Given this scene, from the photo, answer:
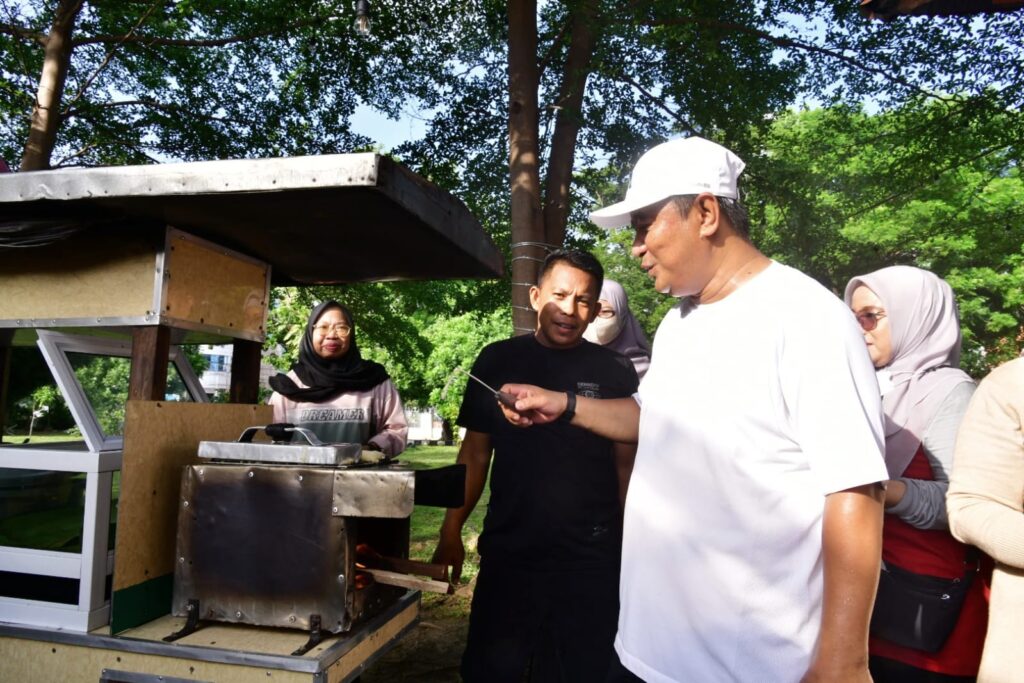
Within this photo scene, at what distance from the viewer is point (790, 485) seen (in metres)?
1.65

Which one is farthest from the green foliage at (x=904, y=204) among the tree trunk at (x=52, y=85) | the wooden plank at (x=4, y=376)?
the tree trunk at (x=52, y=85)

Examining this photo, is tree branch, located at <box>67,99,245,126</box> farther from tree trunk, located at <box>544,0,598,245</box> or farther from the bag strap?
the bag strap

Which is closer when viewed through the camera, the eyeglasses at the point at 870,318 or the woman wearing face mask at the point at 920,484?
the woman wearing face mask at the point at 920,484

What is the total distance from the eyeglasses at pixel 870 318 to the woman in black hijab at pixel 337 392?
2.75 metres

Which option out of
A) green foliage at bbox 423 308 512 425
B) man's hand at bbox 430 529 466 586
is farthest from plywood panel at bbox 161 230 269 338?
green foliage at bbox 423 308 512 425

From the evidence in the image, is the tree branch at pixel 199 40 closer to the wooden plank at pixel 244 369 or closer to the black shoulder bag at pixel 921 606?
the wooden plank at pixel 244 369

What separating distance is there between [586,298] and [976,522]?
1.65 meters

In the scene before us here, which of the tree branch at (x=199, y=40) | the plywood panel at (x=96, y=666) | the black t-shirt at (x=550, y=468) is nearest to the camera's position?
the plywood panel at (x=96, y=666)

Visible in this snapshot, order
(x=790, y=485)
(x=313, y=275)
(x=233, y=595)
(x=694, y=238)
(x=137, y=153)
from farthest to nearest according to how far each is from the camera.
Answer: (x=137, y=153), (x=313, y=275), (x=233, y=595), (x=694, y=238), (x=790, y=485)

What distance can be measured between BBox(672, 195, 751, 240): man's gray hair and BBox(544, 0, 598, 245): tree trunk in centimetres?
513

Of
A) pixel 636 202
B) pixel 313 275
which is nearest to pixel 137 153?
pixel 313 275

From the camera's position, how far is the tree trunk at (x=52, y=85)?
803 cm

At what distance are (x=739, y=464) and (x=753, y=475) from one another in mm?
41

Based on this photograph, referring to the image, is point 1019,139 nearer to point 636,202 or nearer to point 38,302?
point 636,202
